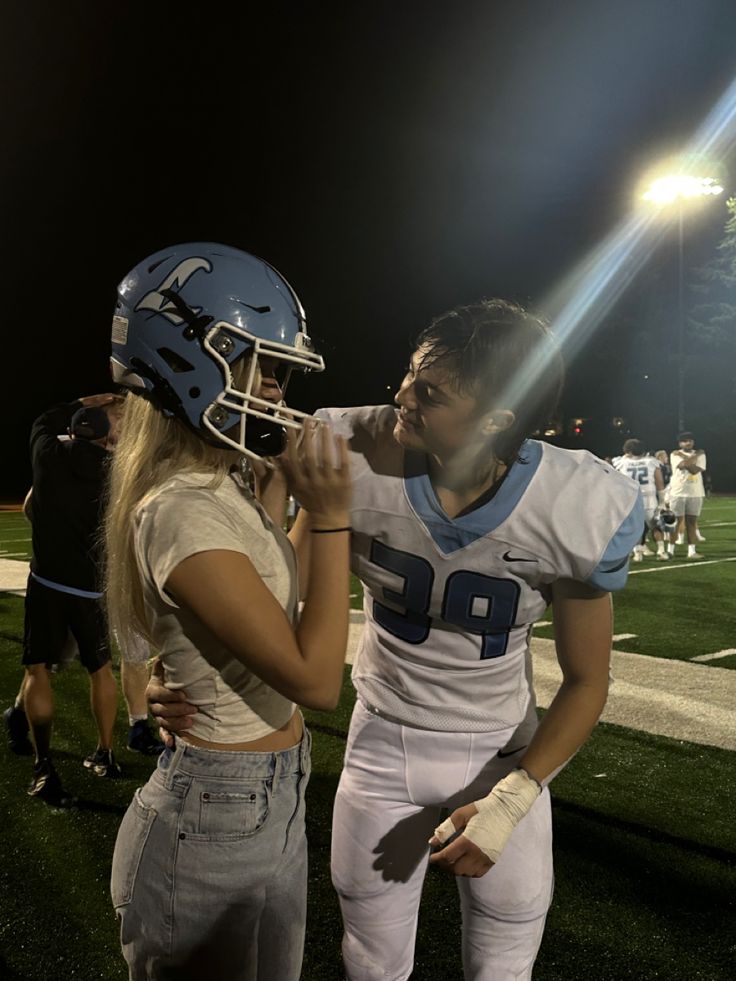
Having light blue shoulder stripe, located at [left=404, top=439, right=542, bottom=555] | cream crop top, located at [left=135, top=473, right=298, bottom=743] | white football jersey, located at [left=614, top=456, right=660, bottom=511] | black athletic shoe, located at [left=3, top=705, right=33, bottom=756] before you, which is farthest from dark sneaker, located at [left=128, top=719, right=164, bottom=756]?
white football jersey, located at [left=614, top=456, right=660, bottom=511]

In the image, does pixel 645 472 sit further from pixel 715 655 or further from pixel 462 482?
pixel 462 482

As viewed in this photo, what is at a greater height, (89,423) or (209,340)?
(209,340)

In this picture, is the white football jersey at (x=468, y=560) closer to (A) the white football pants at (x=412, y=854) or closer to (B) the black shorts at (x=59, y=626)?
(A) the white football pants at (x=412, y=854)

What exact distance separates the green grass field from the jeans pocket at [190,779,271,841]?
162 cm

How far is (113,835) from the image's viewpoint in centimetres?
404

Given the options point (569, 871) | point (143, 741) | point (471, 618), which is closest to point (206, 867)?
point (471, 618)

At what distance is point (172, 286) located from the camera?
1.73 metres

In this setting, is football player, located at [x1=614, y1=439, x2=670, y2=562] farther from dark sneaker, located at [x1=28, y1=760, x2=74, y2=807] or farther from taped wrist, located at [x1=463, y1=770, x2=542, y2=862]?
taped wrist, located at [x1=463, y1=770, x2=542, y2=862]

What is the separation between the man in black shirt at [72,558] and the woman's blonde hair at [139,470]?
10.1ft

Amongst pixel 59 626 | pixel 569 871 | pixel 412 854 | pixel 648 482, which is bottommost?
pixel 648 482

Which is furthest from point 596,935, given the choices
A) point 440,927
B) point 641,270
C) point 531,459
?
point 641,270

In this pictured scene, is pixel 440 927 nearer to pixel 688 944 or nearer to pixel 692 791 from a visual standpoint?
pixel 688 944

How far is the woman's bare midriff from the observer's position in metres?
1.65

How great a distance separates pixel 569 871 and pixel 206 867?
8.11 feet
